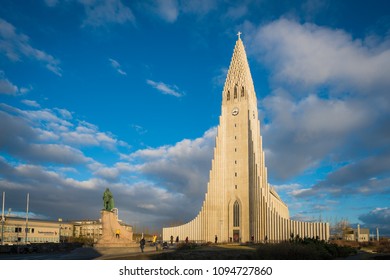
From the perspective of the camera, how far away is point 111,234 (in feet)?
123

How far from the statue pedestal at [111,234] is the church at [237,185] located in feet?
87.5

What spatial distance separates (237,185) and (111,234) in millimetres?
31258

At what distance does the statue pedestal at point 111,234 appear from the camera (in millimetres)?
36906

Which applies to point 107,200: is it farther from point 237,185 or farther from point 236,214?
point 236,214

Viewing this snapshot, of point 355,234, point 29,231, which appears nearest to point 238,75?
point 355,234

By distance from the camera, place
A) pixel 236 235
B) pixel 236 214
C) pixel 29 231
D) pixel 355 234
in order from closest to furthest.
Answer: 1. pixel 236 235
2. pixel 236 214
3. pixel 29 231
4. pixel 355 234

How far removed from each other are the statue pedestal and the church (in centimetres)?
2668

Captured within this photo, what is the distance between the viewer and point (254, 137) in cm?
6531

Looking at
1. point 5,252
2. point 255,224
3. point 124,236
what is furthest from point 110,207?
point 255,224

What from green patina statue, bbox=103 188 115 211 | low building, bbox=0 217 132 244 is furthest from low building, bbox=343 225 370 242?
green patina statue, bbox=103 188 115 211

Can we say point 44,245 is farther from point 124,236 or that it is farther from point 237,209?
point 237,209

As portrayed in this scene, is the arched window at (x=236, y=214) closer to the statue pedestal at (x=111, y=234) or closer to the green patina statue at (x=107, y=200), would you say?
the statue pedestal at (x=111, y=234)

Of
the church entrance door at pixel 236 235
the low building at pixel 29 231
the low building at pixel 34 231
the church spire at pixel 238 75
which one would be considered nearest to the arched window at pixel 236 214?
the church entrance door at pixel 236 235

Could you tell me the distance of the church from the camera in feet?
203
